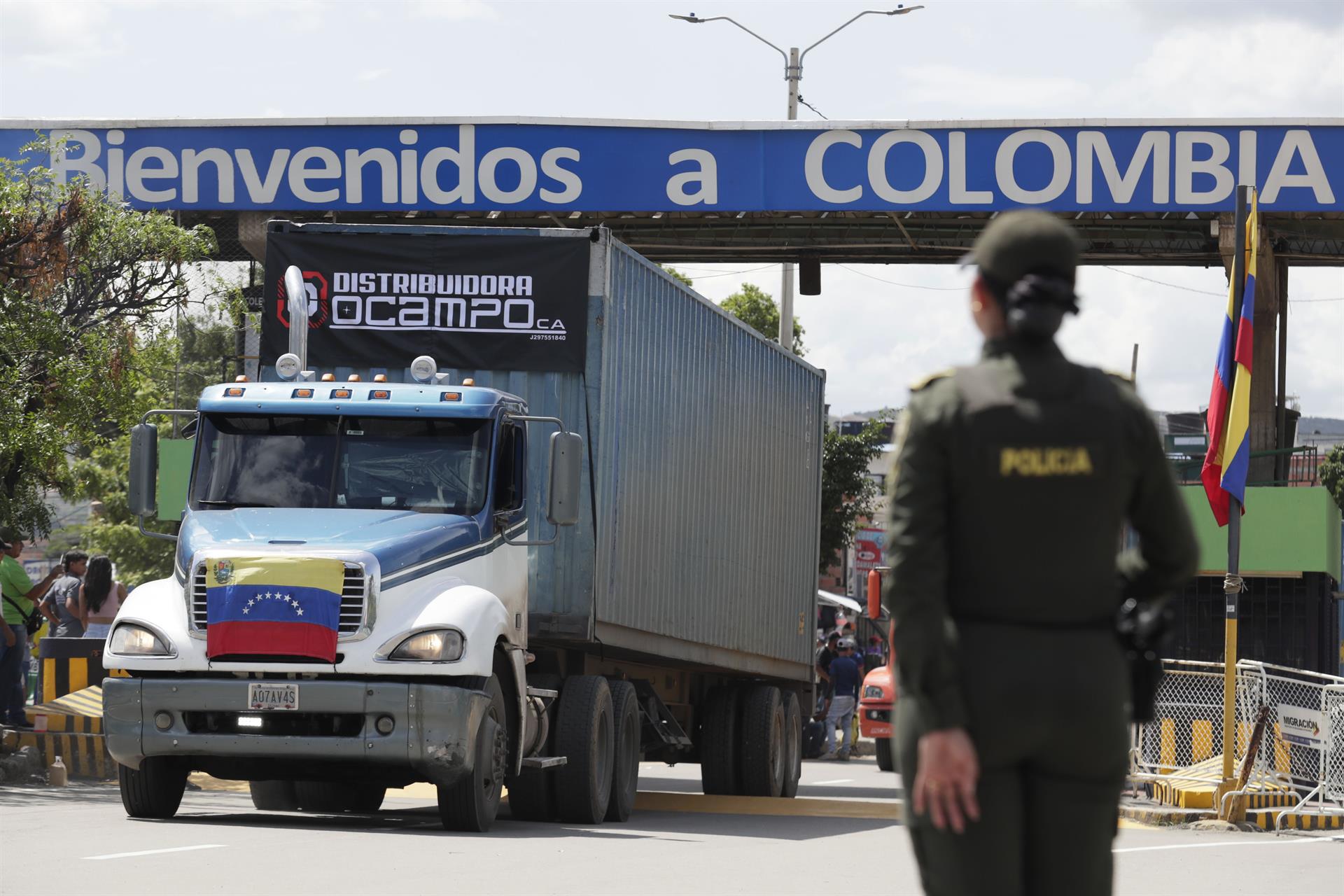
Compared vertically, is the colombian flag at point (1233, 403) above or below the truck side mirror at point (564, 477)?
above

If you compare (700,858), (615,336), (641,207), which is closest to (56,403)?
(615,336)

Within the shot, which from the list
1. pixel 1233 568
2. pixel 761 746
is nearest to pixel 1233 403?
pixel 1233 568

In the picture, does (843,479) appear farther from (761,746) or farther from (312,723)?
(312,723)

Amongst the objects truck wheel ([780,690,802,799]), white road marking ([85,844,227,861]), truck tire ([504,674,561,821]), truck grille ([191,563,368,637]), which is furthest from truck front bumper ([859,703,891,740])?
white road marking ([85,844,227,861])

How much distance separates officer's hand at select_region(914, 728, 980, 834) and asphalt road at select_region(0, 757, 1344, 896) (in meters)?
5.30

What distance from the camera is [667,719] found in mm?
16891

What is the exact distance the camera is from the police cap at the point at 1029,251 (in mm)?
4324

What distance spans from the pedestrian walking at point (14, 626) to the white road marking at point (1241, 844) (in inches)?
367

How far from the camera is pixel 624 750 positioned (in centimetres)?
1460

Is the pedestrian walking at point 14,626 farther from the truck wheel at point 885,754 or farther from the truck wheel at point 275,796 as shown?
the truck wheel at point 885,754

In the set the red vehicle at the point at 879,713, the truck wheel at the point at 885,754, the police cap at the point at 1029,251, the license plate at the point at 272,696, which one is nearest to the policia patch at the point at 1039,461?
the police cap at the point at 1029,251

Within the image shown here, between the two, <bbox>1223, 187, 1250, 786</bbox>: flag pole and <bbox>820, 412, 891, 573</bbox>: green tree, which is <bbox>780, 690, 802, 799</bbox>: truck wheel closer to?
<bbox>1223, 187, 1250, 786</bbox>: flag pole

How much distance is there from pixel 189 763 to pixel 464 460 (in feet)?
8.28

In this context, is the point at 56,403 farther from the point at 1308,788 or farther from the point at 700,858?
the point at 1308,788
